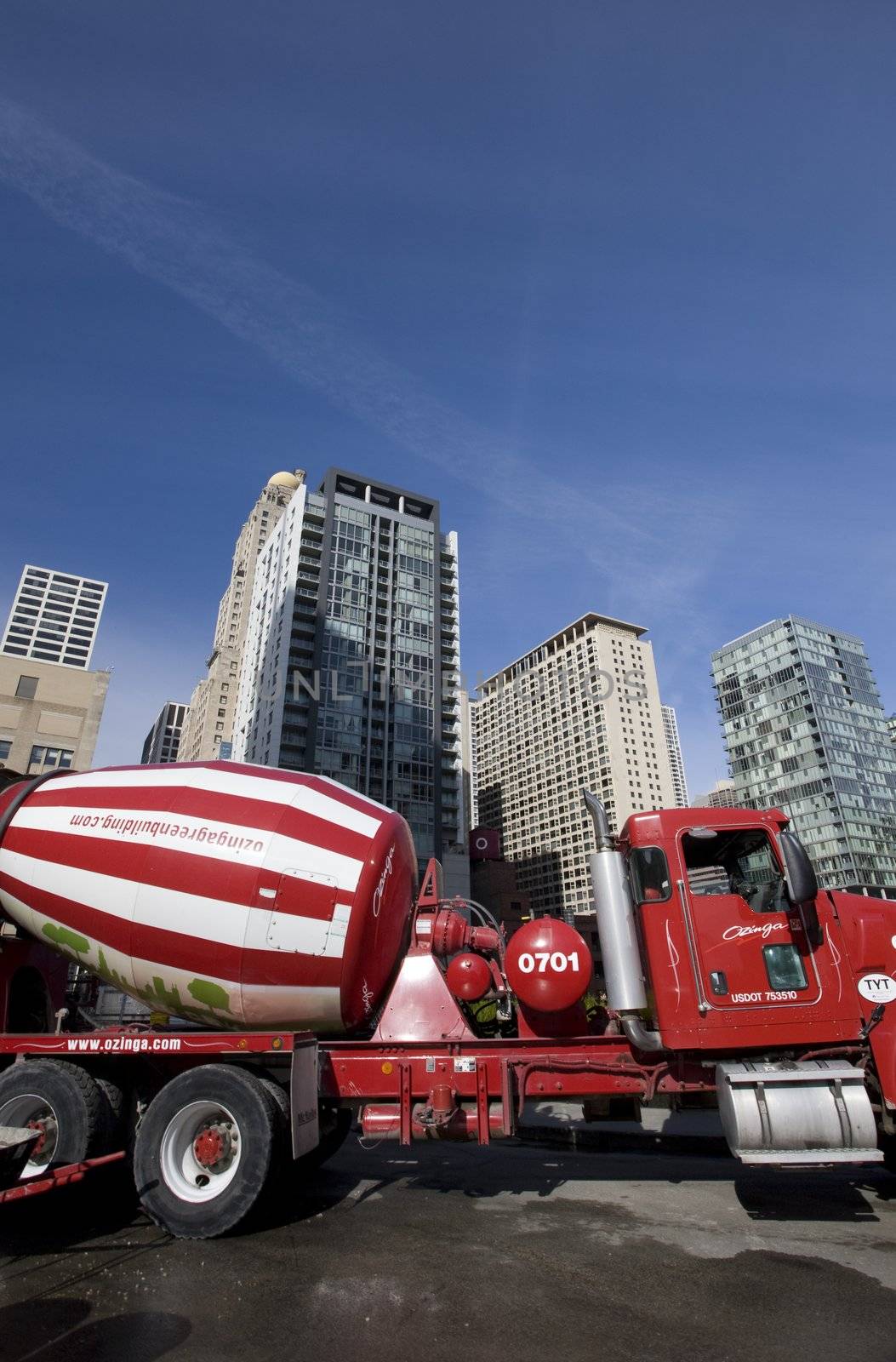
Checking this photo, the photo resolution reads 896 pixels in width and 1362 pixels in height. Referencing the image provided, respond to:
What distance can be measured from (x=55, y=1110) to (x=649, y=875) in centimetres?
621

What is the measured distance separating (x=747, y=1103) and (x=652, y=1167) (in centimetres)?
379

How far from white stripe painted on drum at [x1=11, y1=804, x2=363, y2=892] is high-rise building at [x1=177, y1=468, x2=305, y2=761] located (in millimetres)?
95642

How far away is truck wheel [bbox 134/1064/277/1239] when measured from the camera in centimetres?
611

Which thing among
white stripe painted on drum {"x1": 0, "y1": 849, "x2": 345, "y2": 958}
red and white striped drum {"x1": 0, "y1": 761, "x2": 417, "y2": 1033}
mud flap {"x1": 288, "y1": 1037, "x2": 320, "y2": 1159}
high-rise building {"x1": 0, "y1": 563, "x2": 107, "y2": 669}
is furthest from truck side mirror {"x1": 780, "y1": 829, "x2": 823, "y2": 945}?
high-rise building {"x1": 0, "y1": 563, "x2": 107, "y2": 669}

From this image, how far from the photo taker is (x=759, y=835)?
7.01 metres

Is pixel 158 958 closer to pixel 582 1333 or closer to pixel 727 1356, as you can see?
pixel 582 1333

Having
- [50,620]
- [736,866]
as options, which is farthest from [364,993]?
[50,620]

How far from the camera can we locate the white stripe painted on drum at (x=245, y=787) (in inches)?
290

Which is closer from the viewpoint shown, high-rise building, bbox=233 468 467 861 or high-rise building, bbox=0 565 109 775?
high-rise building, bbox=0 565 109 775

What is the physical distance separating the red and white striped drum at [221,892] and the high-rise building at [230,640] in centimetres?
9534

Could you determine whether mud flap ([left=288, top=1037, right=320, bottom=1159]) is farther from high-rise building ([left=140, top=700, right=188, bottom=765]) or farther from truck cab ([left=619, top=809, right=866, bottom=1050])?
high-rise building ([left=140, top=700, right=188, bottom=765])

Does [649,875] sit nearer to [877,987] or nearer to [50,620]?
[877,987]

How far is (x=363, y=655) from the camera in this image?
82.6 m

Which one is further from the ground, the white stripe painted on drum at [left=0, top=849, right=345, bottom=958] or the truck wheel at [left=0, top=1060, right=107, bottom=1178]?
the white stripe painted on drum at [left=0, top=849, right=345, bottom=958]
